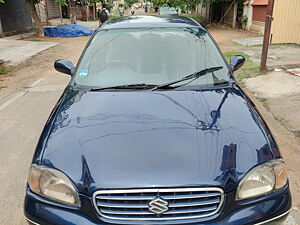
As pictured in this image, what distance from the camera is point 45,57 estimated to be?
10867 millimetres

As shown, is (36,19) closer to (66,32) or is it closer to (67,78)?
(66,32)

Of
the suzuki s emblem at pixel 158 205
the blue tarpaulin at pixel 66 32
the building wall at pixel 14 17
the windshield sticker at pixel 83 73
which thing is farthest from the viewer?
the blue tarpaulin at pixel 66 32

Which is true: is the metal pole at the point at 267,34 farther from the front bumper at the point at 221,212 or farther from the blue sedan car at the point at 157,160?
the front bumper at the point at 221,212

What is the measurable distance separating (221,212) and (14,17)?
17160 millimetres

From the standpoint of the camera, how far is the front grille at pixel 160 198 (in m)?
1.79

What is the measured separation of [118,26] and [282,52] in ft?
24.9

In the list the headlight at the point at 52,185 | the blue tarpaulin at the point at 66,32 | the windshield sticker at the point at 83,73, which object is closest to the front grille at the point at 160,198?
the headlight at the point at 52,185

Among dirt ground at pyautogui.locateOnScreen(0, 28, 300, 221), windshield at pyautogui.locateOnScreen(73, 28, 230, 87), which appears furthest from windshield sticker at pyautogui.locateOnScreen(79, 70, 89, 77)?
dirt ground at pyautogui.locateOnScreen(0, 28, 300, 221)

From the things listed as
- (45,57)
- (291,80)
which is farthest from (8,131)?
(45,57)

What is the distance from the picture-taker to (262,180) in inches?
76.9

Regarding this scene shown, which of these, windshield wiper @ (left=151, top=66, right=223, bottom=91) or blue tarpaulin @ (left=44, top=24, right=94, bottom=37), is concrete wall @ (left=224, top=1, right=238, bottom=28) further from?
windshield wiper @ (left=151, top=66, right=223, bottom=91)

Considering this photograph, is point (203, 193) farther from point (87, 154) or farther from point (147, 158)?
point (87, 154)

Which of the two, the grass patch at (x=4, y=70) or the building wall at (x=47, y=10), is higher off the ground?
the building wall at (x=47, y=10)

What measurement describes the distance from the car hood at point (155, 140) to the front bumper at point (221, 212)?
0.38 ft
